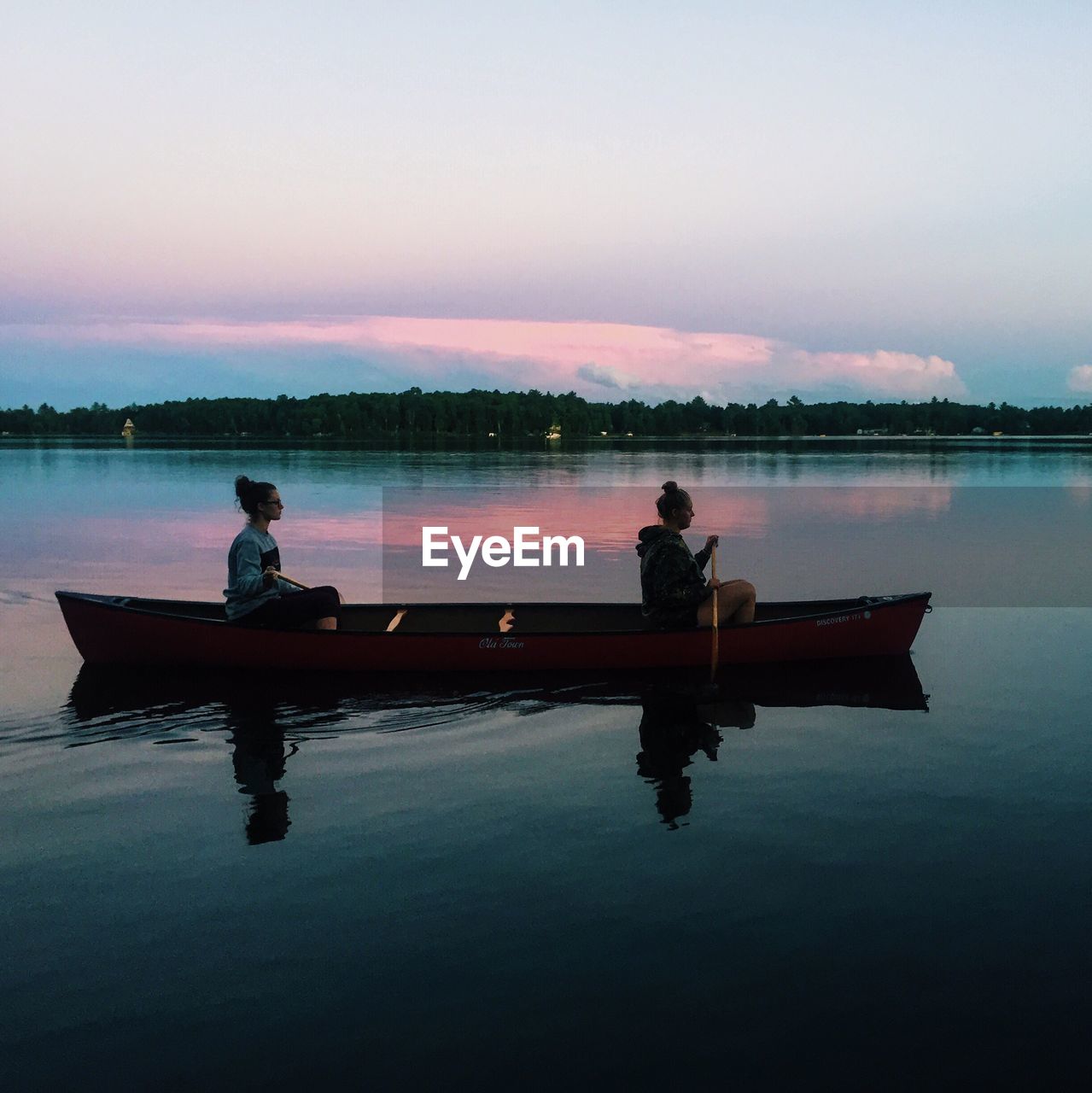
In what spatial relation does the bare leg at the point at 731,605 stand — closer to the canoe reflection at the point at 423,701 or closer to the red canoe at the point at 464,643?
the red canoe at the point at 464,643

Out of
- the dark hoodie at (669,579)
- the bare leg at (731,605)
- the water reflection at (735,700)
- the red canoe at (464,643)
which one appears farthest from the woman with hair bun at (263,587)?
the bare leg at (731,605)

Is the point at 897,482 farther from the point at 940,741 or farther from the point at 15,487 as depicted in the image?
the point at 940,741

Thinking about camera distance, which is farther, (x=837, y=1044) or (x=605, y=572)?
(x=605, y=572)

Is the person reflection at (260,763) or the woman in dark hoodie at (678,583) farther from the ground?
the woman in dark hoodie at (678,583)

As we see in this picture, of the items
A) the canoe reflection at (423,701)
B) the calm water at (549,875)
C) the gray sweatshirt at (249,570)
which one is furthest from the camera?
the gray sweatshirt at (249,570)

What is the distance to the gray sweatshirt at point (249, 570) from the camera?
34.7 feet

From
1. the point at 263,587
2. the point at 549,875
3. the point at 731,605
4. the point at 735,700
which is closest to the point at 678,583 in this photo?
the point at 731,605

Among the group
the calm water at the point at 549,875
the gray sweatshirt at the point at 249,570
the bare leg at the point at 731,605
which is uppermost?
the gray sweatshirt at the point at 249,570

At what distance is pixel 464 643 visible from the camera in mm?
10891

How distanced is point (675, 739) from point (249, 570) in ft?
14.6

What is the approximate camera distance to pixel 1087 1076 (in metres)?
4.36

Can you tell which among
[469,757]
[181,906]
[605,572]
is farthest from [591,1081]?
[605,572]

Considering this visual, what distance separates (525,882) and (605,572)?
14370 mm

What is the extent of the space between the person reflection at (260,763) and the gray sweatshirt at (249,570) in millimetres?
962
